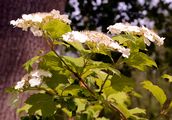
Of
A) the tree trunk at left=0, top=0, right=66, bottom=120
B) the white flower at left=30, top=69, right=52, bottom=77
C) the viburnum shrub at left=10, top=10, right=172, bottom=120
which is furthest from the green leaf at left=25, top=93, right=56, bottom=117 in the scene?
the tree trunk at left=0, top=0, right=66, bottom=120

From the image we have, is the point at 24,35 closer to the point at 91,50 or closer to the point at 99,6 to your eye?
the point at 91,50

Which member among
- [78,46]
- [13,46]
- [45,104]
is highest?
[13,46]

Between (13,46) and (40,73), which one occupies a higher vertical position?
(13,46)

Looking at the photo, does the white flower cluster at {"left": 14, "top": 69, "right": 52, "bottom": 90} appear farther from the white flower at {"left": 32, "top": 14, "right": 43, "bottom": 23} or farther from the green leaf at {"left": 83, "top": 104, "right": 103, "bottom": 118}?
the green leaf at {"left": 83, "top": 104, "right": 103, "bottom": 118}

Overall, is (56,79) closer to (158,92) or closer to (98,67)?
(98,67)

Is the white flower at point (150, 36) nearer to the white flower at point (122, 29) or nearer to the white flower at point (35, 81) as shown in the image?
the white flower at point (122, 29)

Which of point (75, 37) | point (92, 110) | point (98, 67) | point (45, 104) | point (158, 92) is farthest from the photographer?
point (92, 110)

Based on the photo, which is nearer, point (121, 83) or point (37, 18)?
point (37, 18)

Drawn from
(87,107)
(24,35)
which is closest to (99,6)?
(24,35)

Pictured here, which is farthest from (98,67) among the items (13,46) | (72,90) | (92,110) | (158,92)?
(13,46)
